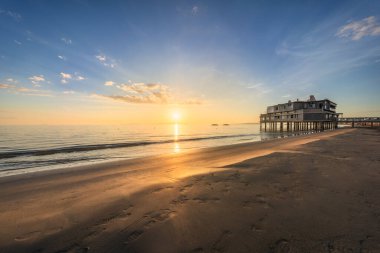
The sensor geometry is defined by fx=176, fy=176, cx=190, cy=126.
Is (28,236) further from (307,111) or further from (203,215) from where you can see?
(307,111)

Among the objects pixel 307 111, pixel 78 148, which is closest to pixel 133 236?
pixel 78 148

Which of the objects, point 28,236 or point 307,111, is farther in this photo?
point 307,111

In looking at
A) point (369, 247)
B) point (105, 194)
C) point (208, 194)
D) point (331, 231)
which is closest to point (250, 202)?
point (208, 194)

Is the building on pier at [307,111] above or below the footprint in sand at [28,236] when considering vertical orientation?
above

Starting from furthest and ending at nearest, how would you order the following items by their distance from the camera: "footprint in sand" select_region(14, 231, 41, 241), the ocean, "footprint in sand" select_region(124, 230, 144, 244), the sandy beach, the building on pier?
the building on pier → the ocean → "footprint in sand" select_region(14, 231, 41, 241) → "footprint in sand" select_region(124, 230, 144, 244) → the sandy beach

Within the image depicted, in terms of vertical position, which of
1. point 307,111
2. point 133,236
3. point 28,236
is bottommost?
point 28,236

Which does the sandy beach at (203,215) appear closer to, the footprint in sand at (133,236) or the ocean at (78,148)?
the footprint in sand at (133,236)

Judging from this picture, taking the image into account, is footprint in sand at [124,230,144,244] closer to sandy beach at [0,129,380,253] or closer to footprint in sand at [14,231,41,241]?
sandy beach at [0,129,380,253]

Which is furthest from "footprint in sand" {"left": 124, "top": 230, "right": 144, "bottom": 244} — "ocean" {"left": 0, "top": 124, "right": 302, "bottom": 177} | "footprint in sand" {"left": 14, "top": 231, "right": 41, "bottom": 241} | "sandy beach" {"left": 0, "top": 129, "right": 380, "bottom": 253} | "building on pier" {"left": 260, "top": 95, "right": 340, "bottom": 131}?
"building on pier" {"left": 260, "top": 95, "right": 340, "bottom": 131}

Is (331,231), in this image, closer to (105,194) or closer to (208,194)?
(208,194)

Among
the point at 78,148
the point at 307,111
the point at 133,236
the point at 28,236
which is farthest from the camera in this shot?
the point at 307,111

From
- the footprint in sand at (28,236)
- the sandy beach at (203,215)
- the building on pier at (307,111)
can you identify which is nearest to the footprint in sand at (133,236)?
the sandy beach at (203,215)

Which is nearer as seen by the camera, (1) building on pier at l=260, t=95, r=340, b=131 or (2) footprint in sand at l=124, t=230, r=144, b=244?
(2) footprint in sand at l=124, t=230, r=144, b=244

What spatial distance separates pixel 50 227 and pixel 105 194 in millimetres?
2103
